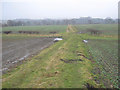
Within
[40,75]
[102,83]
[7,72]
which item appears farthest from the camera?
[7,72]

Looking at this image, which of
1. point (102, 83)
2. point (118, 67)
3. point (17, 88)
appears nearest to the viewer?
point (17, 88)

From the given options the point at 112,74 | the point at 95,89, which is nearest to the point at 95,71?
the point at 112,74

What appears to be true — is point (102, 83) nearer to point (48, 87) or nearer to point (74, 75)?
point (74, 75)

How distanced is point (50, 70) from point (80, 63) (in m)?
3.89

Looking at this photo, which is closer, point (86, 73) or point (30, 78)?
point (30, 78)

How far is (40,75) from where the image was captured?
1115 cm

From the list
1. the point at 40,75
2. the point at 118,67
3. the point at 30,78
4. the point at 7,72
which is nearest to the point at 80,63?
the point at 118,67

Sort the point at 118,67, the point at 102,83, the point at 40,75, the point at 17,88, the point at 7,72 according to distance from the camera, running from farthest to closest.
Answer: the point at 118,67, the point at 7,72, the point at 40,75, the point at 102,83, the point at 17,88

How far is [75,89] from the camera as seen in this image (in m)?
8.82

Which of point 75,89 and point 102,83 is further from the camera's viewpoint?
point 102,83

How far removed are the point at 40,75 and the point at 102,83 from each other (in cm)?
533

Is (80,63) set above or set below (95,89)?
above

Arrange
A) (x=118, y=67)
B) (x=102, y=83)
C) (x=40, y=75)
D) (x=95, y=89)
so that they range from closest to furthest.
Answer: (x=95, y=89) → (x=102, y=83) → (x=40, y=75) → (x=118, y=67)

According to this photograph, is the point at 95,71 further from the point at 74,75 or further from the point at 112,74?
the point at 74,75
